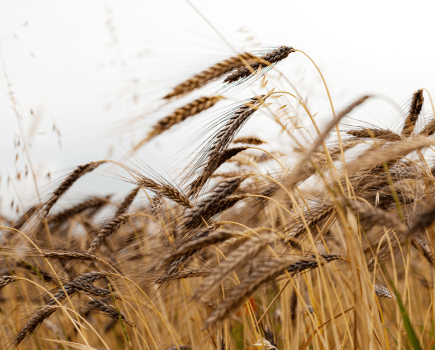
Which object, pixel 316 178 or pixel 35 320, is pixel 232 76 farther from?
pixel 35 320

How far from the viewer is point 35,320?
126cm

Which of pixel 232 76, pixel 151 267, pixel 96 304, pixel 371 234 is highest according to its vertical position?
pixel 232 76

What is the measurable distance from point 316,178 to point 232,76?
20.2 inches

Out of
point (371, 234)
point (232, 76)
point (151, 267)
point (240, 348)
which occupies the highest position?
point (232, 76)

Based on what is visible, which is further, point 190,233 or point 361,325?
Answer: point 190,233

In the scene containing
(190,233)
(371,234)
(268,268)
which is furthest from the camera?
(371,234)

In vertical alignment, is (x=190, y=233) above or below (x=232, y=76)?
below

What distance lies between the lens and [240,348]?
234 centimetres

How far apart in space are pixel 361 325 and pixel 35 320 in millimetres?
1218

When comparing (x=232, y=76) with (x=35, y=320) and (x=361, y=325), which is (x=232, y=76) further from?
(x=35, y=320)

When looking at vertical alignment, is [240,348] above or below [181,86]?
below

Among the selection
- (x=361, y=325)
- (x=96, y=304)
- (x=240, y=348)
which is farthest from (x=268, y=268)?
(x=240, y=348)

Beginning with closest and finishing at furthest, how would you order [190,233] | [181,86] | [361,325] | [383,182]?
[361,325] → [181,86] → [190,233] → [383,182]

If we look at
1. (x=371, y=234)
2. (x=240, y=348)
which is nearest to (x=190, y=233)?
(x=371, y=234)
